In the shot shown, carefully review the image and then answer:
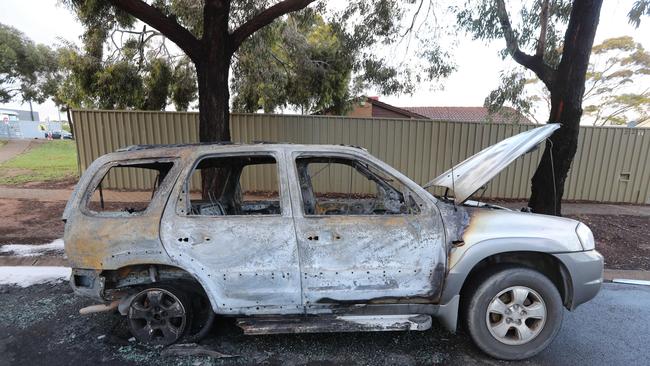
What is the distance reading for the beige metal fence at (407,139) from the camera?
388 inches

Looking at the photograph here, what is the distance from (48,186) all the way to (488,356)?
12061 millimetres

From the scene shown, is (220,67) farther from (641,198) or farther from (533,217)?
(641,198)

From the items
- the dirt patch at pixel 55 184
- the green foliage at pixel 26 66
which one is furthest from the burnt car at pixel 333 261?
the green foliage at pixel 26 66

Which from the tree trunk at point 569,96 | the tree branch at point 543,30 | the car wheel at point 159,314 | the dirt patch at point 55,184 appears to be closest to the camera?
the car wheel at point 159,314

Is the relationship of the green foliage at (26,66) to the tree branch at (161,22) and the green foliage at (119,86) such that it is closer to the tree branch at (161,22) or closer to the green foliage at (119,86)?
the green foliage at (119,86)

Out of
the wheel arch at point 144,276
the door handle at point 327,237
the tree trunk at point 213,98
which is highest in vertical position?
the tree trunk at point 213,98

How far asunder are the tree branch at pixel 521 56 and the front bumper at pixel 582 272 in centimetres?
458

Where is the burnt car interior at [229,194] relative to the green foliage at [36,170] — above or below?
above

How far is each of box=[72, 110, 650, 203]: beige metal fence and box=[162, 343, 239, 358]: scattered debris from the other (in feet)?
24.4

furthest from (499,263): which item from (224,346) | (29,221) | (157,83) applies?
(157,83)

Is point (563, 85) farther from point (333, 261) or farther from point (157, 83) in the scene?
point (157, 83)

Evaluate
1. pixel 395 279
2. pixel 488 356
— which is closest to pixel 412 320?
pixel 395 279

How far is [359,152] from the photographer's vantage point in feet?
10.2

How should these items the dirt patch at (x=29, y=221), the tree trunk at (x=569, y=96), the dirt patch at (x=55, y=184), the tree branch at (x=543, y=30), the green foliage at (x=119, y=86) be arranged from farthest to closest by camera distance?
1. the green foliage at (x=119, y=86)
2. the dirt patch at (x=55, y=184)
3. the tree branch at (x=543, y=30)
4. the dirt patch at (x=29, y=221)
5. the tree trunk at (x=569, y=96)
